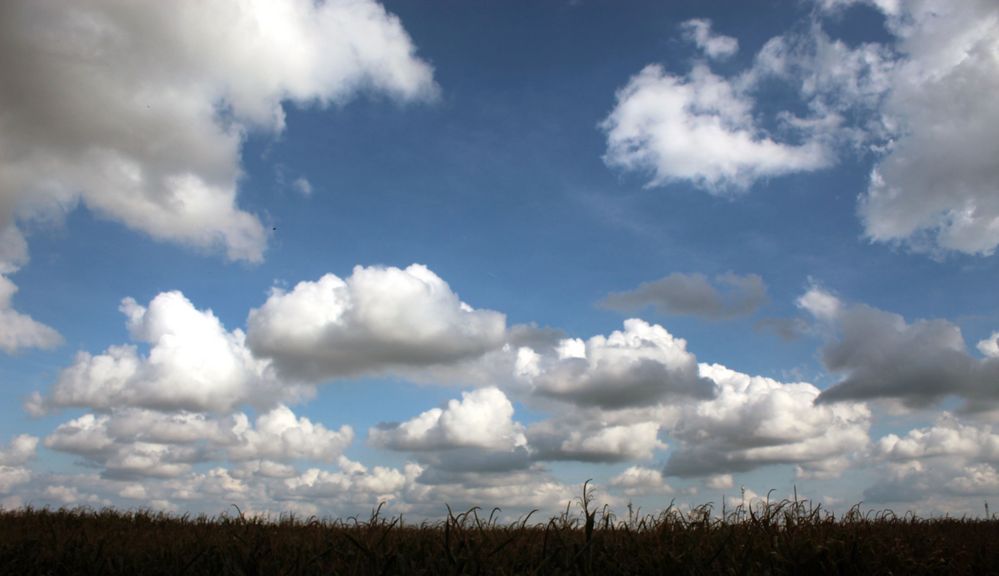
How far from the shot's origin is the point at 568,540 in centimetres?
754

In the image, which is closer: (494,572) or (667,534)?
(494,572)

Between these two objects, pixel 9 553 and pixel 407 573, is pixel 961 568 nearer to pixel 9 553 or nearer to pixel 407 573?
Result: pixel 407 573

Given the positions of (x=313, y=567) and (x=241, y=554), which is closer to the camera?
(x=313, y=567)

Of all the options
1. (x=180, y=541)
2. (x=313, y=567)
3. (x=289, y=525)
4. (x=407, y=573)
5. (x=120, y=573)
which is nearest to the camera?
(x=407, y=573)

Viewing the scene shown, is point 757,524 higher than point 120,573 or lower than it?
higher

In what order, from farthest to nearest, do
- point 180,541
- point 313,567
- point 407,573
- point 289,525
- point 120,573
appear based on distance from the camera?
point 289,525, point 180,541, point 120,573, point 313,567, point 407,573

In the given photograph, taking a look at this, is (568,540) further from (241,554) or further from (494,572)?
(241,554)

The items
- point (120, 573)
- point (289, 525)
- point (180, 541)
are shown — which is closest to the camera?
point (120, 573)

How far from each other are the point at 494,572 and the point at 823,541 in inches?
127

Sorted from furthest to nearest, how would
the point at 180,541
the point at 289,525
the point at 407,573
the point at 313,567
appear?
the point at 289,525, the point at 180,541, the point at 313,567, the point at 407,573

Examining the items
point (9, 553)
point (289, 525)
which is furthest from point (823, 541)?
point (9, 553)

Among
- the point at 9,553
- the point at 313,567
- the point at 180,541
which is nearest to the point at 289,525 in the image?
the point at 180,541

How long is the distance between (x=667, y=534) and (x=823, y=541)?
5.64 ft

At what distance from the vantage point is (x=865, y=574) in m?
6.68
